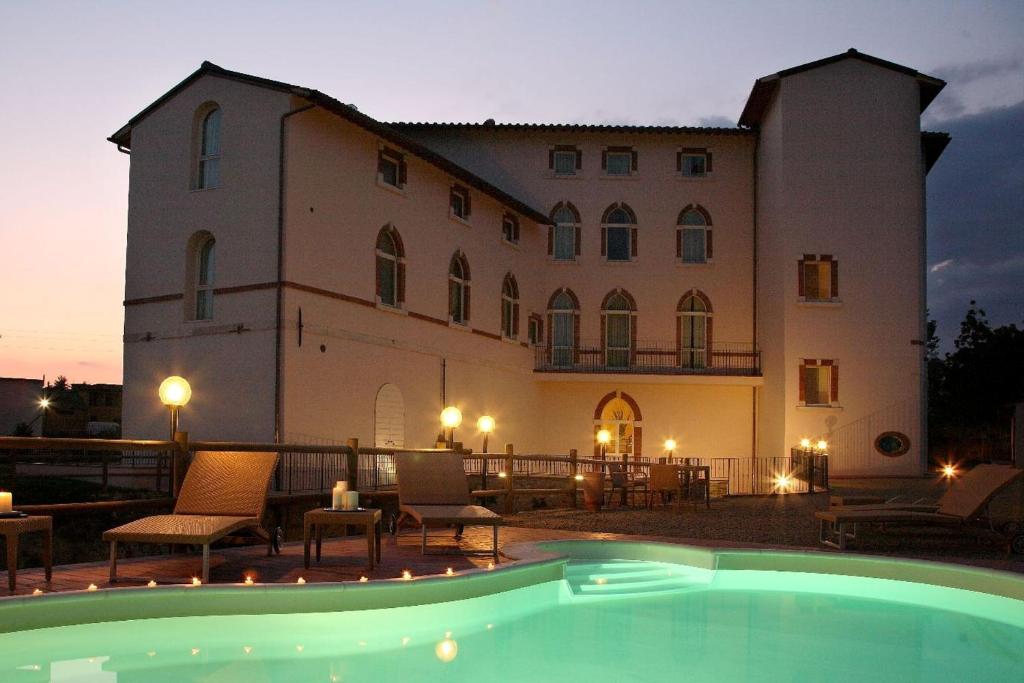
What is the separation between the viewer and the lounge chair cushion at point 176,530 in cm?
621

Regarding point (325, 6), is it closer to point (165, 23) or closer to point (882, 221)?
point (165, 23)

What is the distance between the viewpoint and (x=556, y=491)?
14789 mm

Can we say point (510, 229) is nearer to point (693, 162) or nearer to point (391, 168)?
point (693, 162)

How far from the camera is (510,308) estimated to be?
2542 centimetres

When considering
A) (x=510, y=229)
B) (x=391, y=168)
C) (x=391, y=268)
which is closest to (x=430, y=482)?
(x=391, y=268)

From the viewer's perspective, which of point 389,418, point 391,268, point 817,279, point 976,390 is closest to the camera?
point 389,418

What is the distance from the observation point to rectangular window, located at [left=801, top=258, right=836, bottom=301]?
945 inches

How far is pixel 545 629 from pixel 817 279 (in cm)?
1945

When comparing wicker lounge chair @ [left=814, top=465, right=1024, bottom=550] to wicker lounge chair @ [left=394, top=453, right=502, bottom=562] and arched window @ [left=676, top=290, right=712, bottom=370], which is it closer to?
wicker lounge chair @ [left=394, top=453, right=502, bottom=562]

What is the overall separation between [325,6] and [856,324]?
1506 cm

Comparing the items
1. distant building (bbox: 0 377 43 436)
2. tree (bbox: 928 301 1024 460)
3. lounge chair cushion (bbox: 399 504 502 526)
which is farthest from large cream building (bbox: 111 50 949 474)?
distant building (bbox: 0 377 43 436)

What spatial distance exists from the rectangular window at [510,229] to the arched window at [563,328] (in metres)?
2.47

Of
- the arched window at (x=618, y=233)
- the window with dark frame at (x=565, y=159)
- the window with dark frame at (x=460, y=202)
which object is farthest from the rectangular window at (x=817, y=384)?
the window with dark frame at (x=460, y=202)

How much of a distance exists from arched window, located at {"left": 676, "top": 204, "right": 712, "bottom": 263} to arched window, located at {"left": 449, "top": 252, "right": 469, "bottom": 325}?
7.54m
